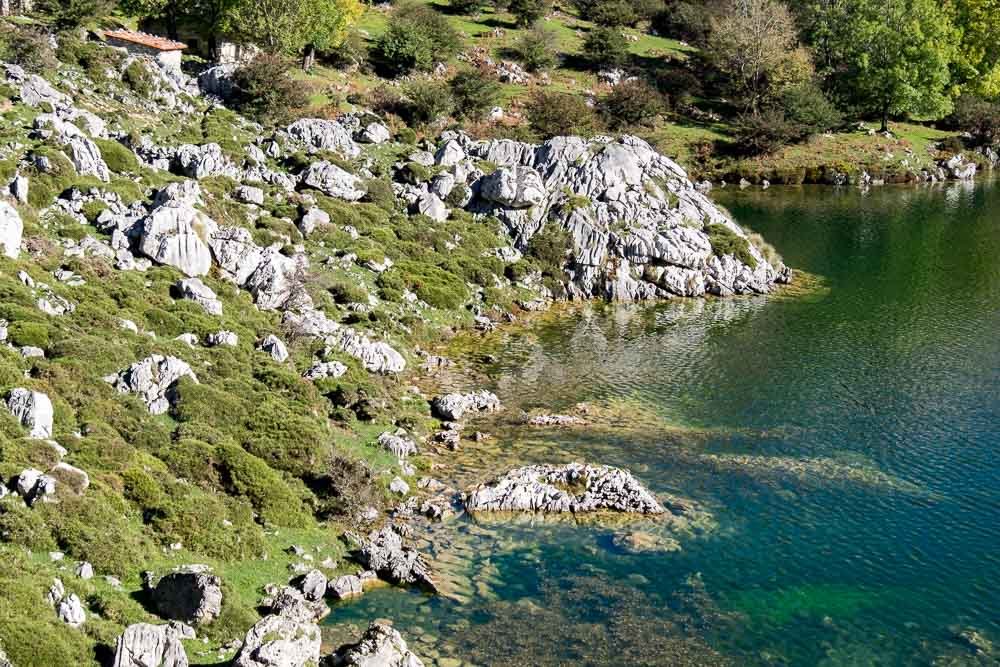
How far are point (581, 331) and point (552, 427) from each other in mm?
20809

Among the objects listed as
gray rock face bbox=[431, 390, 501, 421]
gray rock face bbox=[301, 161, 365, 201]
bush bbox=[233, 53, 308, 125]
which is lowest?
gray rock face bbox=[431, 390, 501, 421]

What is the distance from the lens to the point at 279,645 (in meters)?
28.6

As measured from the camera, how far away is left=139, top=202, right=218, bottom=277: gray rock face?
61.2 metres

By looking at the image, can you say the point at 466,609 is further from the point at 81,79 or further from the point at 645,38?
the point at 645,38

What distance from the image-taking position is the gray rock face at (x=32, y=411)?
123 ft

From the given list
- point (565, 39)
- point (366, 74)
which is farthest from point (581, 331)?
point (565, 39)

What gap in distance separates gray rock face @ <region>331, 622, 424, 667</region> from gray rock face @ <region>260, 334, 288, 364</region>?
27.7m

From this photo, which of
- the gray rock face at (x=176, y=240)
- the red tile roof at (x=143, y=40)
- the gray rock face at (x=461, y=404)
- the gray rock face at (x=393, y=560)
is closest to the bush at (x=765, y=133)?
the red tile roof at (x=143, y=40)

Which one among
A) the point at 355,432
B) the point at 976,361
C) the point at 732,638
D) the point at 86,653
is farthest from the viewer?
the point at 976,361

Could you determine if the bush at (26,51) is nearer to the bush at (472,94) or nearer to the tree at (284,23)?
the tree at (284,23)

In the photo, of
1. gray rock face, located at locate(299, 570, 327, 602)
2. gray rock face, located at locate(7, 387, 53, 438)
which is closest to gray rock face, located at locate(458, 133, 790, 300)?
gray rock face, located at locate(299, 570, 327, 602)

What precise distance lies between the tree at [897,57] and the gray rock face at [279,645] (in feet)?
490

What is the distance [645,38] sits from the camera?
180625mm

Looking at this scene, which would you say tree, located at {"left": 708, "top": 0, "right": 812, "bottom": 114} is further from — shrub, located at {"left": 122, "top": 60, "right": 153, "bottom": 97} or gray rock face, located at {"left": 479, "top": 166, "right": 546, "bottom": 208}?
shrub, located at {"left": 122, "top": 60, "right": 153, "bottom": 97}
